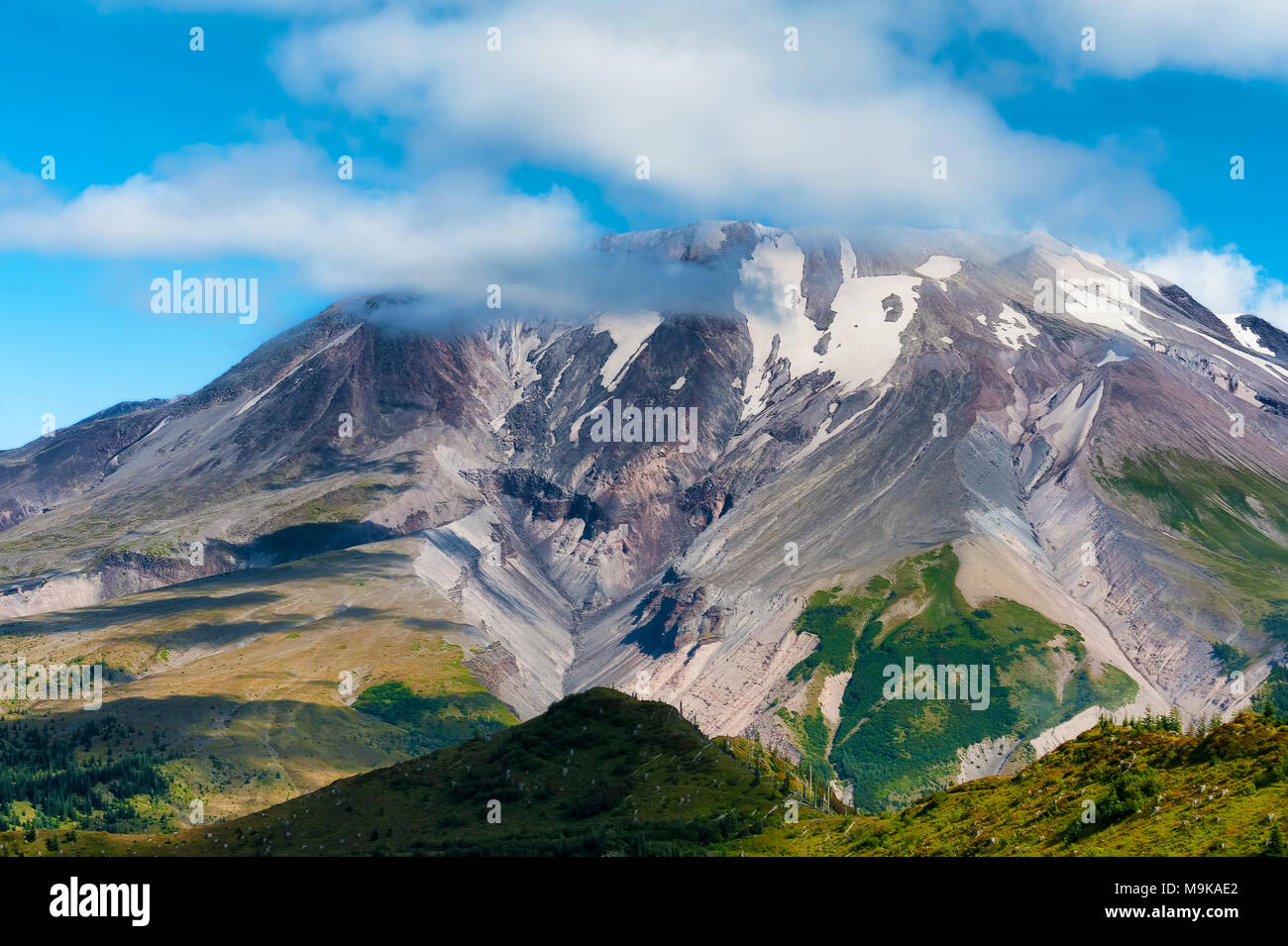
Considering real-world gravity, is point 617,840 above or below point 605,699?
below

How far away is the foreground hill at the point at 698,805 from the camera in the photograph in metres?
57.4

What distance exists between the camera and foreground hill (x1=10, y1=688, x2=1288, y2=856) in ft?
188

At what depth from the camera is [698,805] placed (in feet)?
311

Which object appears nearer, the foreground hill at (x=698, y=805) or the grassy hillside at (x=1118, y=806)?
the grassy hillside at (x=1118, y=806)

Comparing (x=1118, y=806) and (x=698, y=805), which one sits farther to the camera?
(x=698, y=805)

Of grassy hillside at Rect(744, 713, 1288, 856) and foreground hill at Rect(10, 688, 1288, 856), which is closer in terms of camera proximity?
grassy hillside at Rect(744, 713, 1288, 856)

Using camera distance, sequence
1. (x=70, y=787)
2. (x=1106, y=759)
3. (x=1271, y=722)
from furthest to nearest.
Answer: (x=70, y=787) → (x=1106, y=759) → (x=1271, y=722)

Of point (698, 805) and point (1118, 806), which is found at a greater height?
point (1118, 806)
